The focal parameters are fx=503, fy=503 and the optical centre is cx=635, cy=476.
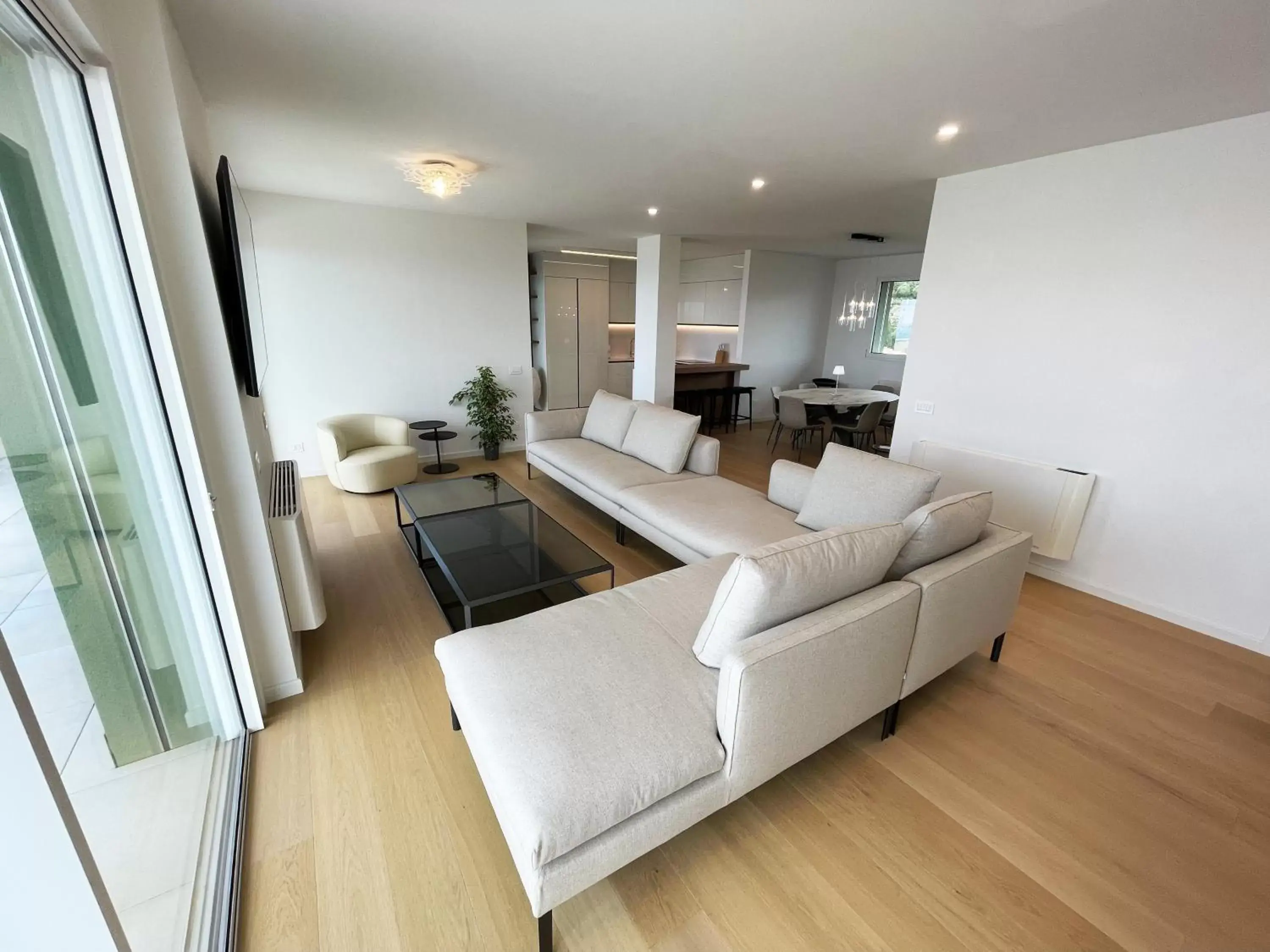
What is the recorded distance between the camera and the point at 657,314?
584 centimetres

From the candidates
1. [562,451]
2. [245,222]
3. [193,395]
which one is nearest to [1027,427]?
[562,451]

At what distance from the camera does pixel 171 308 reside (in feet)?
5.06

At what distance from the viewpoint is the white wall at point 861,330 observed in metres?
7.24

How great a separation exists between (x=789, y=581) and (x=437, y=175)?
3.23 m

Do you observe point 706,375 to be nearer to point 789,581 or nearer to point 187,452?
point 789,581

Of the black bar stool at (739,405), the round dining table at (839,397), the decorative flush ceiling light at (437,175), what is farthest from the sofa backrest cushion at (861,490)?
the black bar stool at (739,405)

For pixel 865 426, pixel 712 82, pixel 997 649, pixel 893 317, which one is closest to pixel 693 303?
pixel 893 317

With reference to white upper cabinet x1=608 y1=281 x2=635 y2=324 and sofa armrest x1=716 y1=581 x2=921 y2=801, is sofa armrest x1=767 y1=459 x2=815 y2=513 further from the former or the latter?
white upper cabinet x1=608 y1=281 x2=635 y2=324

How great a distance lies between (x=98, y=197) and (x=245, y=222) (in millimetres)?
2657

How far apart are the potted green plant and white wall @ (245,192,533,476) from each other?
111 millimetres

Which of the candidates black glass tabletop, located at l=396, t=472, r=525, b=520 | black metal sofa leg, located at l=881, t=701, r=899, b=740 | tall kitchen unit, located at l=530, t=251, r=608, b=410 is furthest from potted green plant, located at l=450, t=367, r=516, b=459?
black metal sofa leg, located at l=881, t=701, r=899, b=740

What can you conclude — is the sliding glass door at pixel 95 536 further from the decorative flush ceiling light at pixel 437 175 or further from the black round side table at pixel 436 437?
the black round side table at pixel 436 437

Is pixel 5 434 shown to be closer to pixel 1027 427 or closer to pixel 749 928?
pixel 749 928

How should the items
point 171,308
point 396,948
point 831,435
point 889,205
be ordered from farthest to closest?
point 831,435
point 889,205
point 171,308
point 396,948
